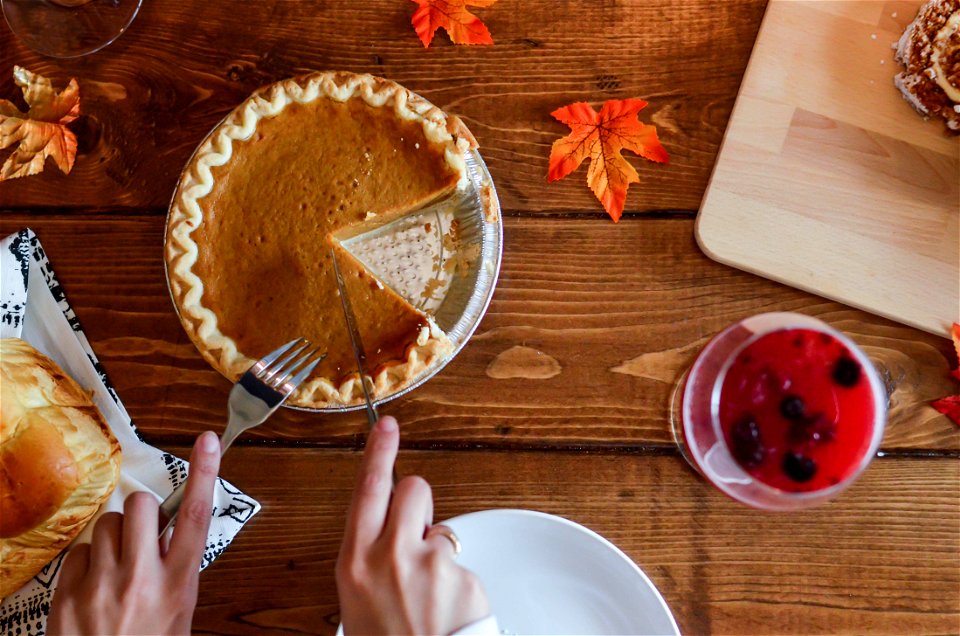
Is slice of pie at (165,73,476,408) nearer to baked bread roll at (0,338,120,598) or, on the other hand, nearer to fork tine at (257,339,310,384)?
fork tine at (257,339,310,384)

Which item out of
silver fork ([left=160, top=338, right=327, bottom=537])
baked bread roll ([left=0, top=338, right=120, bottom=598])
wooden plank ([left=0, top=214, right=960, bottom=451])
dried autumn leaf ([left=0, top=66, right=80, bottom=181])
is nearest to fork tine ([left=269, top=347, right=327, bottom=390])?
silver fork ([left=160, top=338, right=327, bottom=537])

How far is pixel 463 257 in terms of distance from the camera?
1834 mm

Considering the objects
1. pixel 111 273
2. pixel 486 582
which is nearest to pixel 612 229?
pixel 486 582

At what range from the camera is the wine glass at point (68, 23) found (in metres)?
1.96

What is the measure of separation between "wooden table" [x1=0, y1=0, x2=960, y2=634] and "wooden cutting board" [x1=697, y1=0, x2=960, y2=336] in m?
0.07

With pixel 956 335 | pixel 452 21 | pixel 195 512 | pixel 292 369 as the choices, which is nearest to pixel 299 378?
pixel 292 369

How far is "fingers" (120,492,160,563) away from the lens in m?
1.48

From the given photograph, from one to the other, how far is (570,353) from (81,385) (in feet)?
3.95

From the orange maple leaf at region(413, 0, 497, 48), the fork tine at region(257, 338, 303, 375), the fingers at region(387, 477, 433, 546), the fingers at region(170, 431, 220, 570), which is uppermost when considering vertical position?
the orange maple leaf at region(413, 0, 497, 48)

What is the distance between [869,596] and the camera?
178 cm

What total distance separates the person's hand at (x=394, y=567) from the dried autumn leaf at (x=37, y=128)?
1215mm

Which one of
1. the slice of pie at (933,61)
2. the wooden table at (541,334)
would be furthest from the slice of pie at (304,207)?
the slice of pie at (933,61)

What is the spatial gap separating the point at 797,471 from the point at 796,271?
0.56 metres

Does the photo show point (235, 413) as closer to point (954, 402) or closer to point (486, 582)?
point (486, 582)
